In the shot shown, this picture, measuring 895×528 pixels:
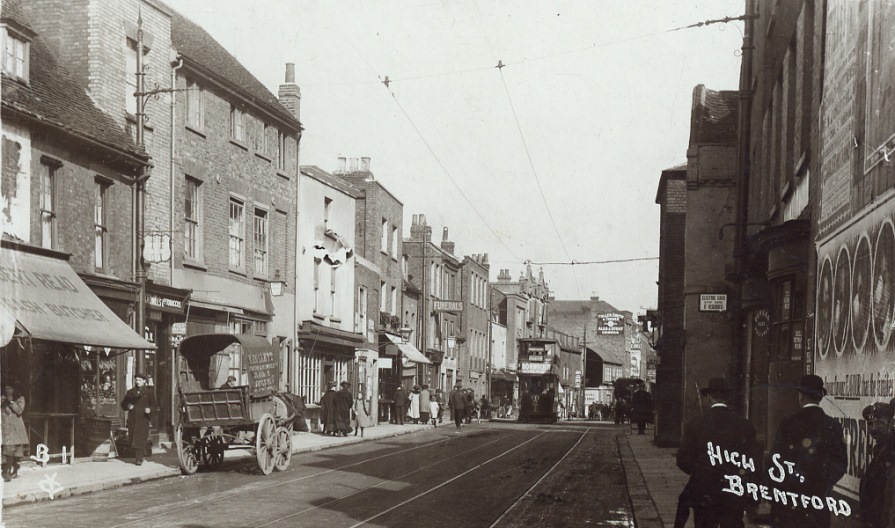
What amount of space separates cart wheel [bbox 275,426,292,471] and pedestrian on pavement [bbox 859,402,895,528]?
11.9m

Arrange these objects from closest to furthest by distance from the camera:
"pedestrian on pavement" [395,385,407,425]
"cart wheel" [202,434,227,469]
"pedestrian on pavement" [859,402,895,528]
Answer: "pedestrian on pavement" [859,402,895,528], "cart wheel" [202,434,227,469], "pedestrian on pavement" [395,385,407,425]

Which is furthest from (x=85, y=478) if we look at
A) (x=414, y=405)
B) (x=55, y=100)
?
(x=414, y=405)

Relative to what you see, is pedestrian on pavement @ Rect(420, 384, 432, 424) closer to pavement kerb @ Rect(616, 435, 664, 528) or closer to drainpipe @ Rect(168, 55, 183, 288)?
pavement kerb @ Rect(616, 435, 664, 528)

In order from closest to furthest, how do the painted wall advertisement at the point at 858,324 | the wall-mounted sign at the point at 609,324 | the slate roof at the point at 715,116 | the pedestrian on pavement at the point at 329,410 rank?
the painted wall advertisement at the point at 858,324 → the slate roof at the point at 715,116 → the pedestrian on pavement at the point at 329,410 → the wall-mounted sign at the point at 609,324

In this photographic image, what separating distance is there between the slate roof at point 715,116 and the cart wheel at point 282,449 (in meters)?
15.7

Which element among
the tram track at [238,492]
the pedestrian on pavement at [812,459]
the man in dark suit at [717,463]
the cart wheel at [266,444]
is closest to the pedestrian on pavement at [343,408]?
the tram track at [238,492]

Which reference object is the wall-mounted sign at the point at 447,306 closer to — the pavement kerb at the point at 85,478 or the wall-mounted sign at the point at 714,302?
the pavement kerb at the point at 85,478

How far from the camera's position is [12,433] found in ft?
48.9

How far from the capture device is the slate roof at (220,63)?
84.9 ft

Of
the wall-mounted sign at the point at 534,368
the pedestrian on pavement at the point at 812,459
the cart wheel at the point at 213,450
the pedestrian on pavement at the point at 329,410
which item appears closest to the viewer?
the pedestrian on pavement at the point at 812,459

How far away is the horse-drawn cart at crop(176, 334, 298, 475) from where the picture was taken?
16.7 m

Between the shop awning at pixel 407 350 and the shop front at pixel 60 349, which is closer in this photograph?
the shop front at pixel 60 349

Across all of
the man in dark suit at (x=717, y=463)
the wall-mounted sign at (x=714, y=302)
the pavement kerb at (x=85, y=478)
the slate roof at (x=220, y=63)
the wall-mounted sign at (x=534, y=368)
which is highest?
the slate roof at (x=220, y=63)

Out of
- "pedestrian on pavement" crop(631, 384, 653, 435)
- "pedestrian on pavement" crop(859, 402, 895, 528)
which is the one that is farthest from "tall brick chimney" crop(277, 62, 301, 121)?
"pedestrian on pavement" crop(859, 402, 895, 528)
